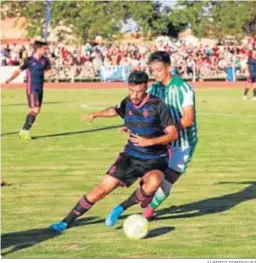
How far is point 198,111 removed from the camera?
95.1ft

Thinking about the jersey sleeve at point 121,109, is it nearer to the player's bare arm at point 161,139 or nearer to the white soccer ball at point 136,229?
the player's bare arm at point 161,139

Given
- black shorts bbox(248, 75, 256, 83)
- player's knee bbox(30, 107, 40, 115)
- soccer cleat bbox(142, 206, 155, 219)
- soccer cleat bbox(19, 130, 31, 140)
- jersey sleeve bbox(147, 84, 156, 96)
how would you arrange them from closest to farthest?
jersey sleeve bbox(147, 84, 156, 96), soccer cleat bbox(142, 206, 155, 219), soccer cleat bbox(19, 130, 31, 140), player's knee bbox(30, 107, 40, 115), black shorts bbox(248, 75, 256, 83)

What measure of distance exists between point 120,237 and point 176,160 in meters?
1.22

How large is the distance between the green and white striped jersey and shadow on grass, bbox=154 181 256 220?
3.29 feet

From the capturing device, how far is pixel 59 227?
1014 cm

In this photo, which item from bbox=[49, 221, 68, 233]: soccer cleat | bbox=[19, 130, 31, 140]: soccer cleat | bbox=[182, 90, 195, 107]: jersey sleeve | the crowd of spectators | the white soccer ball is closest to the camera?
the white soccer ball

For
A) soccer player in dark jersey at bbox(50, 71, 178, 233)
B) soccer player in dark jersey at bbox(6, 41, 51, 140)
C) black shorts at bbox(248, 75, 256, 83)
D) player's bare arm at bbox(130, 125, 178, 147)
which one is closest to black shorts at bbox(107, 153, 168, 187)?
soccer player in dark jersey at bbox(50, 71, 178, 233)

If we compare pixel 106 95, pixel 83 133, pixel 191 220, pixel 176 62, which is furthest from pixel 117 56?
pixel 191 220

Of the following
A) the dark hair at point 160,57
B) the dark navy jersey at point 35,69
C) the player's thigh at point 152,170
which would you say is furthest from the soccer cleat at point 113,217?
the dark navy jersey at point 35,69

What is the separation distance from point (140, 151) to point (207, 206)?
2063 millimetres

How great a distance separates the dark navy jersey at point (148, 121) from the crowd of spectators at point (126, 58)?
1555 inches

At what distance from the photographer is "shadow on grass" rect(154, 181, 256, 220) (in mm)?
11367

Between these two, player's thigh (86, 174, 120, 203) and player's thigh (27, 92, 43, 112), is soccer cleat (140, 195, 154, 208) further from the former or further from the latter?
player's thigh (27, 92, 43, 112)

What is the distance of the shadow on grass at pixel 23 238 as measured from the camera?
30.3ft
